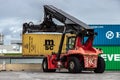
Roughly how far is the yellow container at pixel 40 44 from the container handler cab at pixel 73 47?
8.53 meters

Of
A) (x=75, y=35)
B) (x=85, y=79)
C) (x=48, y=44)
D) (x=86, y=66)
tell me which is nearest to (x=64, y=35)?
(x=75, y=35)

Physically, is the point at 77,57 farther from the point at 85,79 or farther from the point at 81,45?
the point at 85,79

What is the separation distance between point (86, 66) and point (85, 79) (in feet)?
21.2

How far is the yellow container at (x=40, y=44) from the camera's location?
4003cm

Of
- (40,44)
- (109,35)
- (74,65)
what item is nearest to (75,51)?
(74,65)

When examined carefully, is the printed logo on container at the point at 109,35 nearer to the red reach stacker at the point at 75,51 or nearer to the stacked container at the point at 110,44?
the stacked container at the point at 110,44

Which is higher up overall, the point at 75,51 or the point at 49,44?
the point at 49,44

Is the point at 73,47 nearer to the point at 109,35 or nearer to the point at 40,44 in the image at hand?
the point at 109,35

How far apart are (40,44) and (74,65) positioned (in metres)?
13.3

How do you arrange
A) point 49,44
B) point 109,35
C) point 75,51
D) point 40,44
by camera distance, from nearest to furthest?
point 75,51
point 109,35
point 49,44
point 40,44

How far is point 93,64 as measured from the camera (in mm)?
28469

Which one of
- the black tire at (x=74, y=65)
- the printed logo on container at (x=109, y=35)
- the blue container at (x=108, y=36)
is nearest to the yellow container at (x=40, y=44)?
the blue container at (x=108, y=36)

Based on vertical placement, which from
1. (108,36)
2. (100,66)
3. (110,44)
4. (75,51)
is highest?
(108,36)

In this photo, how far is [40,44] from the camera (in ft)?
135
